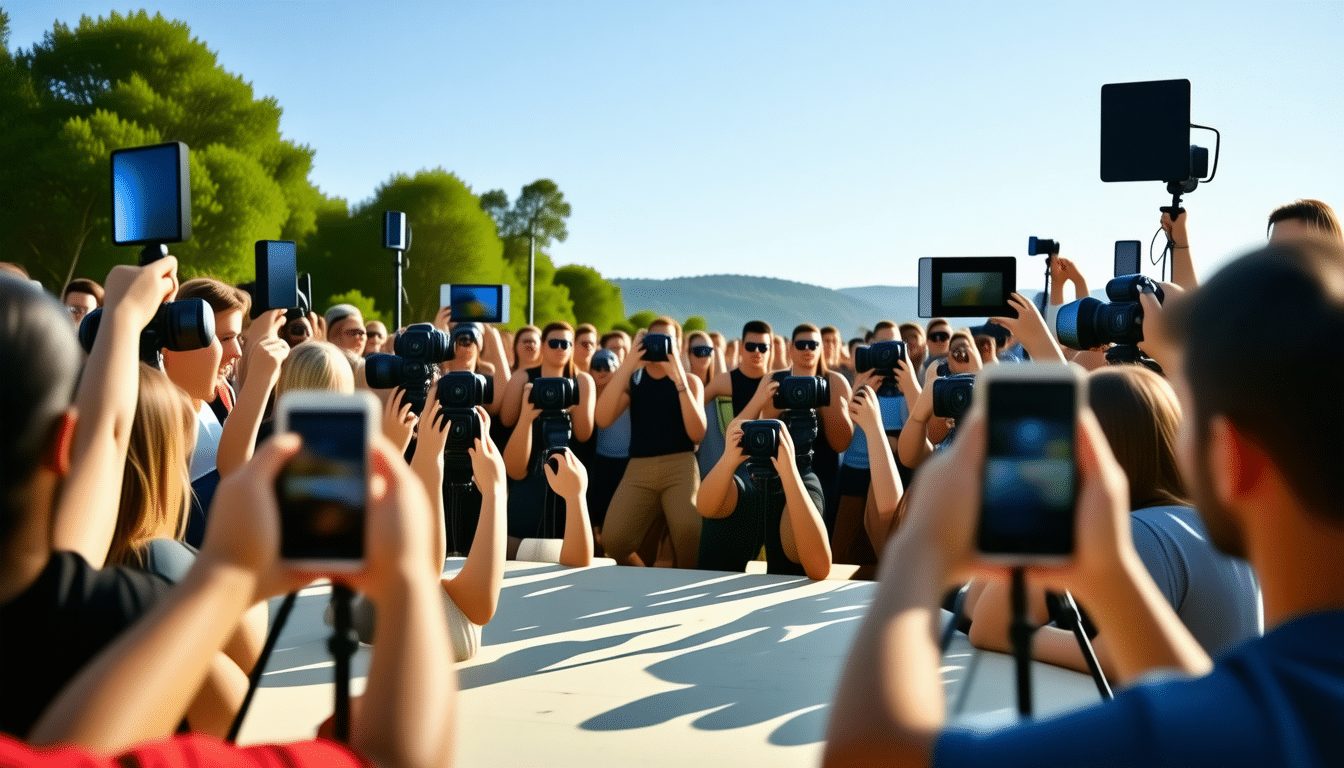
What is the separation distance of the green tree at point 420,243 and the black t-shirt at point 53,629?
5113cm

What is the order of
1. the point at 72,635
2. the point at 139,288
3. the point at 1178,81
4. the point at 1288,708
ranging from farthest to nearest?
the point at 1178,81 < the point at 139,288 < the point at 72,635 < the point at 1288,708

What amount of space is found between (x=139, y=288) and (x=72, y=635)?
760 millimetres

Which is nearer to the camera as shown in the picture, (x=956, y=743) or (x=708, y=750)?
(x=956, y=743)

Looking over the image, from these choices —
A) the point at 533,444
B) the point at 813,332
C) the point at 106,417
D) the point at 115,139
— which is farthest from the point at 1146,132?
the point at 115,139

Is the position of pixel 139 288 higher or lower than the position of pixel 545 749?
higher

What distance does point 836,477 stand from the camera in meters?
5.79

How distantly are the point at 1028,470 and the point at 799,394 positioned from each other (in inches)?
153

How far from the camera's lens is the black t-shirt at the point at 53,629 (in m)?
1.42

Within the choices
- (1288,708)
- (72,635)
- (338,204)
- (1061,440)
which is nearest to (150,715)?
(72,635)

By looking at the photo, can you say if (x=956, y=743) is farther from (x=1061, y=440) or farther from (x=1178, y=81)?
(x=1178, y=81)

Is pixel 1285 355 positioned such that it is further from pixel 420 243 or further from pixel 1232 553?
pixel 420 243

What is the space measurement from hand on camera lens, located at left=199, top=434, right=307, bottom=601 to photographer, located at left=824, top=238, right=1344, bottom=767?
59cm

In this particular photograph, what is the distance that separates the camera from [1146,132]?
4.34 metres

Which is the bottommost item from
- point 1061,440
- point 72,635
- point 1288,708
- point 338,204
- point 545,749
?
point 545,749
